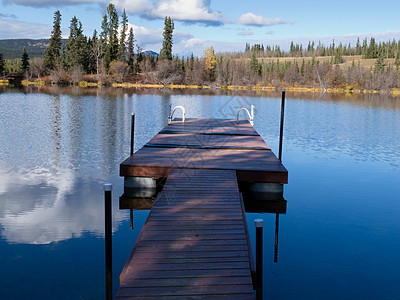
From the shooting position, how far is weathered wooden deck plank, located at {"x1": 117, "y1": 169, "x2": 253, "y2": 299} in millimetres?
4246

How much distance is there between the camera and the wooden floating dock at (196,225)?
14.2ft

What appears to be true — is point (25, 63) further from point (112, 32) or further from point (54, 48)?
point (112, 32)

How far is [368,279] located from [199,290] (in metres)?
3.30

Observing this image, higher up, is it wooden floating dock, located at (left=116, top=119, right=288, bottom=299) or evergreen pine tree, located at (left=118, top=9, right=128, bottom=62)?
evergreen pine tree, located at (left=118, top=9, right=128, bottom=62)

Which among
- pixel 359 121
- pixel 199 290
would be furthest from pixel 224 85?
pixel 199 290

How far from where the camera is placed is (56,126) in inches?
845

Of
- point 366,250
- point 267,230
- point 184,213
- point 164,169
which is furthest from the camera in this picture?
point 164,169

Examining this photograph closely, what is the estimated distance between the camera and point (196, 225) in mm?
6035

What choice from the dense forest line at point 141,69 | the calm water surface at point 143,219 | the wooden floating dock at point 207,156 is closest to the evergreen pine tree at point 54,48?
the dense forest line at point 141,69

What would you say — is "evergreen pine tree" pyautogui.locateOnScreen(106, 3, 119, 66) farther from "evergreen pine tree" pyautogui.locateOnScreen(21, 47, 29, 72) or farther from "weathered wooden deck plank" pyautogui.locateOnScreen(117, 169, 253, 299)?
"weathered wooden deck plank" pyautogui.locateOnScreen(117, 169, 253, 299)

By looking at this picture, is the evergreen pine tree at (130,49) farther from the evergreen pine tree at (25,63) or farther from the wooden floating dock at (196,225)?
the wooden floating dock at (196,225)

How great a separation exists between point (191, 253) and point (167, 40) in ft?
311

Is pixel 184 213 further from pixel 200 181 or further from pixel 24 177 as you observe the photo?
pixel 24 177

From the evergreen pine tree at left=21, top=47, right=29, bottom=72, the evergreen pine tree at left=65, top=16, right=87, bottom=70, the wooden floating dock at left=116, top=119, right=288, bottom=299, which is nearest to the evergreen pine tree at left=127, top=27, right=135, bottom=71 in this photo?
the evergreen pine tree at left=65, top=16, right=87, bottom=70
